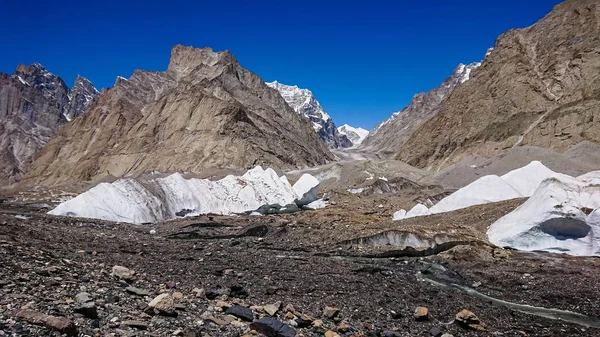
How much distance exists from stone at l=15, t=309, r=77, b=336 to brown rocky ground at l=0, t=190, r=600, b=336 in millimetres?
53

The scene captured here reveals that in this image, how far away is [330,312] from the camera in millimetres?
9414

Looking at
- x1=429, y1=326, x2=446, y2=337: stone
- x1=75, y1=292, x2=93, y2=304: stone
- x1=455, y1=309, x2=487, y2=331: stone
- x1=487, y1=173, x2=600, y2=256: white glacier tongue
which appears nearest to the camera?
x1=75, y1=292, x2=93, y2=304: stone

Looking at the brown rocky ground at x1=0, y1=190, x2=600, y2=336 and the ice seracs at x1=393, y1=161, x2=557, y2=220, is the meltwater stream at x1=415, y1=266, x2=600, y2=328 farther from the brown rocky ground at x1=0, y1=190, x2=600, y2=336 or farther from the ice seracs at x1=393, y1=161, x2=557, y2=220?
the ice seracs at x1=393, y1=161, x2=557, y2=220

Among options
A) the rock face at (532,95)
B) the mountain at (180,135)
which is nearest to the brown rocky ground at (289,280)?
the rock face at (532,95)

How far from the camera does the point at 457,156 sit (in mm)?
70812

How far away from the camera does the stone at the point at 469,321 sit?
9.87 m

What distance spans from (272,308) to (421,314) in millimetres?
3389

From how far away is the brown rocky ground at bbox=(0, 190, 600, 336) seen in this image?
728 cm

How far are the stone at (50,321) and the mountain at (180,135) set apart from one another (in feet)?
201

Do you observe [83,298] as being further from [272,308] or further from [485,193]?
[485,193]

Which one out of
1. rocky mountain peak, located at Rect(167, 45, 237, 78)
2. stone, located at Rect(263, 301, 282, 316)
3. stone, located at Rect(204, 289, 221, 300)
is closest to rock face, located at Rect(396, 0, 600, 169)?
stone, located at Rect(263, 301, 282, 316)

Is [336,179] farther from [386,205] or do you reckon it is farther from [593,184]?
[593,184]

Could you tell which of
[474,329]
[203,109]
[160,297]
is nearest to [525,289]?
[474,329]

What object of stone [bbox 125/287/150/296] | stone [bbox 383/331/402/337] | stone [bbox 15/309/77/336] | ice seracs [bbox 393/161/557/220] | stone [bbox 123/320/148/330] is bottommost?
stone [bbox 383/331/402/337]
